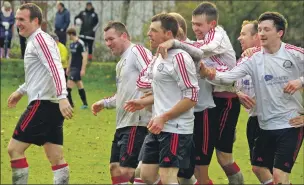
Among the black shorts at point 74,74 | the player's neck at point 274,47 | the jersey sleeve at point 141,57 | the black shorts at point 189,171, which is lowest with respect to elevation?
the black shorts at point 74,74

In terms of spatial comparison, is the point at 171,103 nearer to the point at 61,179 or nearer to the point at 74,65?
the point at 61,179

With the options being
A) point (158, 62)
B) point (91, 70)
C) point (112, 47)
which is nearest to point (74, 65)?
point (91, 70)

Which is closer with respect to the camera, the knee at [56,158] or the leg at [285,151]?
the leg at [285,151]

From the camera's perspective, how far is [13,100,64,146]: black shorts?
1062 centimetres

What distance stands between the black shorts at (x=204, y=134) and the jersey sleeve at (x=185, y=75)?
1.64 metres

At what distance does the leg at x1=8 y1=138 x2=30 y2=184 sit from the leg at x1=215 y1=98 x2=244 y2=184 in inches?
92.8

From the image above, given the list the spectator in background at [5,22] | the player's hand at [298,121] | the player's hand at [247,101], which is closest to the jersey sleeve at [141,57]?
the player's hand at [247,101]

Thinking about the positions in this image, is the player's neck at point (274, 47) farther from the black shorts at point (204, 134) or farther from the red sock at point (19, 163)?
the red sock at point (19, 163)

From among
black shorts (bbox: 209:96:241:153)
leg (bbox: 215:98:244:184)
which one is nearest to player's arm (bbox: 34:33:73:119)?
black shorts (bbox: 209:96:241:153)

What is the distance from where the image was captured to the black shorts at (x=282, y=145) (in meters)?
9.72

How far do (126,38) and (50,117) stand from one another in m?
1.27

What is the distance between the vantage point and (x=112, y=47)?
10766 millimetres

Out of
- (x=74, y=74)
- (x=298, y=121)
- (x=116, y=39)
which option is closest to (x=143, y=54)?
(x=116, y=39)

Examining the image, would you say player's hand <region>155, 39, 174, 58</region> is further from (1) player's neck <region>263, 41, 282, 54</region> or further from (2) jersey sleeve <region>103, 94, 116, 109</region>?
(2) jersey sleeve <region>103, 94, 116, 109</region>
